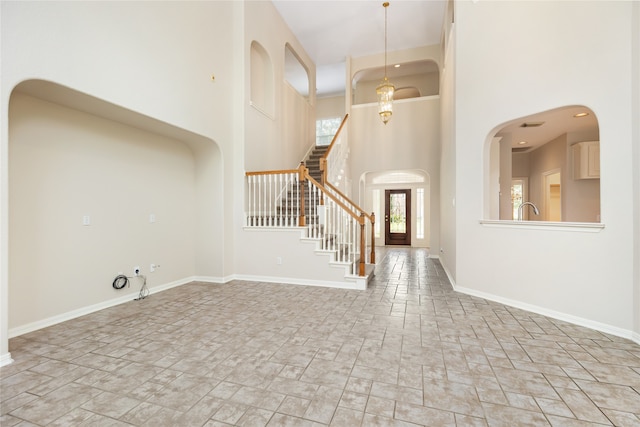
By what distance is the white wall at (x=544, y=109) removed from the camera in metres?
2.91

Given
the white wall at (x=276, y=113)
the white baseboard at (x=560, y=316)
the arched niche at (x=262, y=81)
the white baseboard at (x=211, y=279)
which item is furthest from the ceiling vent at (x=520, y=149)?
the white baseboard at (x=211, y=279)

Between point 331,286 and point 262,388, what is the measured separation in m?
2.77

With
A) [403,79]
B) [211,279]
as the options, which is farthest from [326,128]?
[211,279]

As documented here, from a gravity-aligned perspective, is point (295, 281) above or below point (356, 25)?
below

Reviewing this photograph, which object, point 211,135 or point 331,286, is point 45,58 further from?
point 331,286

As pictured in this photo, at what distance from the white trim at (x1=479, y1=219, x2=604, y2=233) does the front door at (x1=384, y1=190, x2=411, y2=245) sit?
6207 millimetres

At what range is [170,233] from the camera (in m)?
4.82

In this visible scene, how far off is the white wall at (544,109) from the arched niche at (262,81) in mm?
3805

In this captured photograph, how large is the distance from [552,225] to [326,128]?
30.0 feet

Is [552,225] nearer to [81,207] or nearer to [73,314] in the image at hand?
[81,207]

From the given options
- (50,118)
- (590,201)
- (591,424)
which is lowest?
(591,424)

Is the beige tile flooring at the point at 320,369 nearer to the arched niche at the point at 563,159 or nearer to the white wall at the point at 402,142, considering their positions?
the arched niche at the point at 563,159

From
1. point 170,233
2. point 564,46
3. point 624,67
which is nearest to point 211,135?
point 170,233

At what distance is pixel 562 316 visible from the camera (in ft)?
10.9
